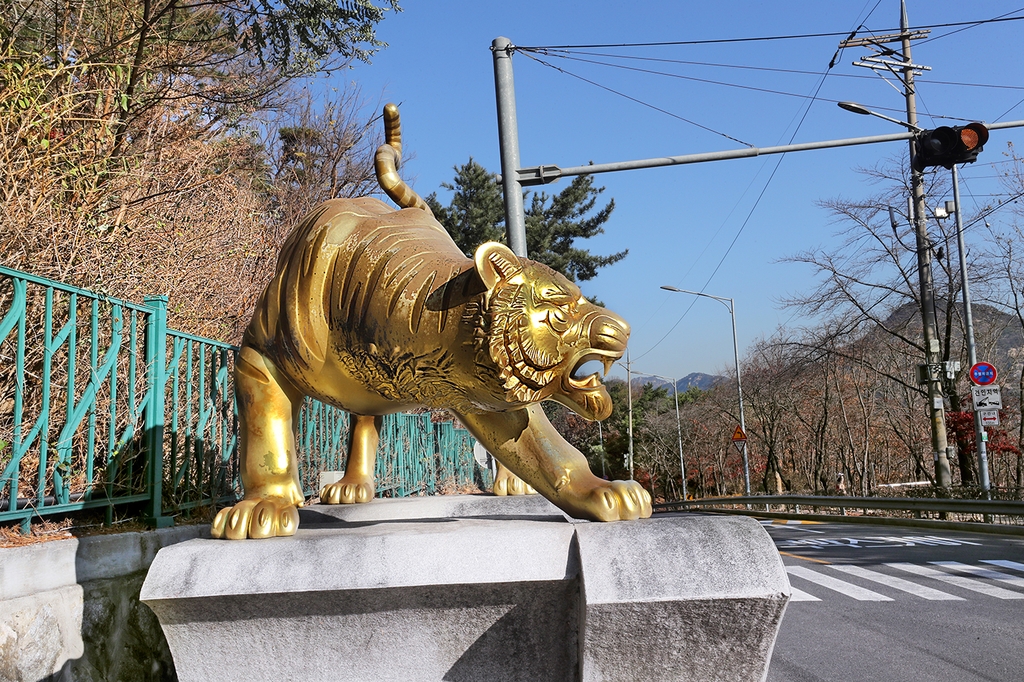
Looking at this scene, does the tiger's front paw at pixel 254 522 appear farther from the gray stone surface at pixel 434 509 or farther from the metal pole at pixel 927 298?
the metal pole at pixel 927 298

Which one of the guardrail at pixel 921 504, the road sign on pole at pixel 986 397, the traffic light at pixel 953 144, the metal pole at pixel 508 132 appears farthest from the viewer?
the road sign on pole at pixel 986 397

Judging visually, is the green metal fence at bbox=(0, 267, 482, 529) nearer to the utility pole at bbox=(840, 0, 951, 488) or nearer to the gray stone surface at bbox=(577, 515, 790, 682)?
the gray stone surface at bbox=(577, 515, 790, 682)

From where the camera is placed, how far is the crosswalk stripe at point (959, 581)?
5.74 m

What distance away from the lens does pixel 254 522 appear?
7.26 feet

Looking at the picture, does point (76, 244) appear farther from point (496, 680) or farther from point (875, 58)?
point (875, 58)

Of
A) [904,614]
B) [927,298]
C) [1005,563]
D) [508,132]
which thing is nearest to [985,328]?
[927,298]

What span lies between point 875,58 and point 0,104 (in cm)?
1454

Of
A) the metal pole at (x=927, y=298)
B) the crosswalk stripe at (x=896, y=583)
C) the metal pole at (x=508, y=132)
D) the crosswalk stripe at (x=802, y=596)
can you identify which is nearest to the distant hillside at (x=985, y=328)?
the metal pole at (x=927, y=298)

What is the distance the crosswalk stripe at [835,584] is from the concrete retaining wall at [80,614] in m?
5.19

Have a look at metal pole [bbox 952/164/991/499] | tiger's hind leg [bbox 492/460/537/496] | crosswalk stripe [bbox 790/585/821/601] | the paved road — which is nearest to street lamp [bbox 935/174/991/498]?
metal pole [bbox 952/164/991/499]

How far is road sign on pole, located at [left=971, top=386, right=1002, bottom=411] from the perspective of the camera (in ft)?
39.2

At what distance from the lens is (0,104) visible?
3.90m

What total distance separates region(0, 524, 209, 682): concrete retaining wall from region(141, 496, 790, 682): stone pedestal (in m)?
0.39

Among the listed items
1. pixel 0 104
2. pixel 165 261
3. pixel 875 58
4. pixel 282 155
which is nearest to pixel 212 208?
pixel 165 261
